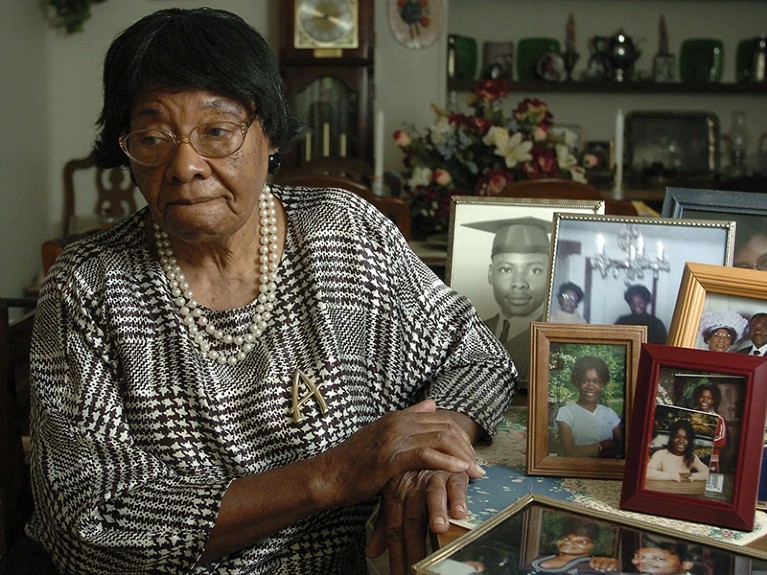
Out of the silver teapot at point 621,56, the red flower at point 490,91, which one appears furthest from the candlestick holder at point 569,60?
the red flower at point 490,91

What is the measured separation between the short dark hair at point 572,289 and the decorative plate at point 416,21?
11.5 ft

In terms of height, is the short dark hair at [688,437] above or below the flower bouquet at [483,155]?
below

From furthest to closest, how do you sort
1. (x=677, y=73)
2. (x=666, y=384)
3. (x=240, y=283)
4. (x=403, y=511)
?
(x=677, y=73), (x=240, y=283), (x=403, y=511), (x=666, y=384)

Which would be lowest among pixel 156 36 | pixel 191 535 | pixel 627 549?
pixel 191 535

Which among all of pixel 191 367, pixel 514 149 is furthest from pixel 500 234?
pixel 514 149

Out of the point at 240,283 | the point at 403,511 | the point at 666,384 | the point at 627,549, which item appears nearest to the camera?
the point at 627,549

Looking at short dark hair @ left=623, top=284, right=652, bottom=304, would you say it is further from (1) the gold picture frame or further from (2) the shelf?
(2) the shelf

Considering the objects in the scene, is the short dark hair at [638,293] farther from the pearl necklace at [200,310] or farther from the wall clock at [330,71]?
the wall clock at [330,71]

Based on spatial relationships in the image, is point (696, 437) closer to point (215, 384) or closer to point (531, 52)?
point (215, 384)

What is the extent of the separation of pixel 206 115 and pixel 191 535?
54 cm

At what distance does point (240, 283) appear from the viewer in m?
1.28

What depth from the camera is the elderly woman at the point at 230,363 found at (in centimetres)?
106

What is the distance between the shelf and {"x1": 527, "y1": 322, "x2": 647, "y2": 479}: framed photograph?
3.87 metres

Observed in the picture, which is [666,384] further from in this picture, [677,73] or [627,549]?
[677,73]
